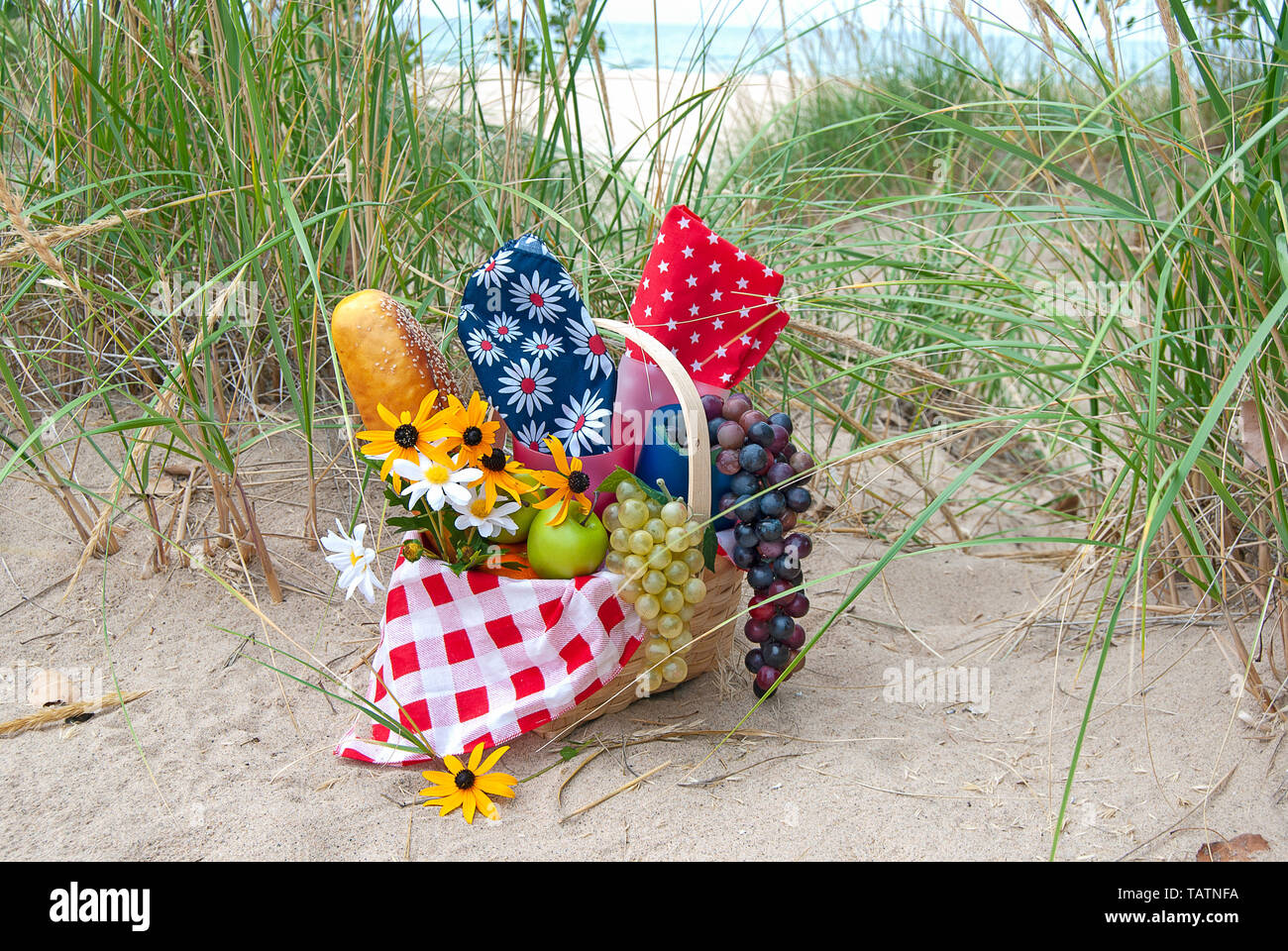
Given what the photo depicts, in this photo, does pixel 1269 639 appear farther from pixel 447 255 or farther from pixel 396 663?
pixel 447 255

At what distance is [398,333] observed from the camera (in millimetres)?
1396

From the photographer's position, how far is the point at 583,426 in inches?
58.2

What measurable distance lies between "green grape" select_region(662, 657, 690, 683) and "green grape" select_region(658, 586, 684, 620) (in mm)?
95

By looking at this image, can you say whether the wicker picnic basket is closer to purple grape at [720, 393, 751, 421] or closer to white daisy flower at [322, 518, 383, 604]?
purple grape at [720, 393, 751, 421]

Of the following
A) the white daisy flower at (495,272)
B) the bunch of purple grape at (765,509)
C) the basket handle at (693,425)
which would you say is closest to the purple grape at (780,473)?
the bunch of purple grape at (765,509)

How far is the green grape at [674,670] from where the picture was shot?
4.72 ft

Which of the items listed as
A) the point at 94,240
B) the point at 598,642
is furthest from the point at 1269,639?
the point at 94,240

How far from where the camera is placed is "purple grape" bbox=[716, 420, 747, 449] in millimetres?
1414

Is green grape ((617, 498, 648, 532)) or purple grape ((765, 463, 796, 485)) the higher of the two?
purple grape ((765, 463, 796, 485))

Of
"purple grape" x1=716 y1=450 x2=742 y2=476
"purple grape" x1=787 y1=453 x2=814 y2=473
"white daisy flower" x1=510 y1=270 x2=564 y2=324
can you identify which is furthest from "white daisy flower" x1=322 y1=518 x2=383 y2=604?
"purple grape" x1=787 y1=453 x2=814 y2=473

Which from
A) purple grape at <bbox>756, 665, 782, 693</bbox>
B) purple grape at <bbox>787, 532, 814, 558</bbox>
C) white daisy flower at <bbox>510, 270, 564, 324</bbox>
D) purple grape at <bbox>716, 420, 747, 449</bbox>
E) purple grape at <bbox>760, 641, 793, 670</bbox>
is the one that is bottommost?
purple grape at <bbox>756, 665, 782, 693</bbox>

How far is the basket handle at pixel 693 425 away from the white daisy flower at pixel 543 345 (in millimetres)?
135

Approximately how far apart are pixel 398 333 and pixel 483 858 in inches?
28.4
